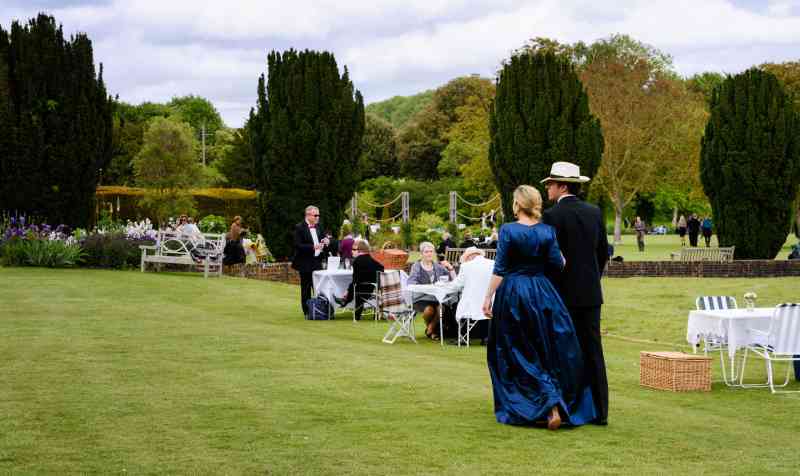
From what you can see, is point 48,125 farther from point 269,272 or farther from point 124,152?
point 124,152

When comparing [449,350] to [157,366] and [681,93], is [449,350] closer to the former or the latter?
[157,366]

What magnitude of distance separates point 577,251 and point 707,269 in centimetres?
2031

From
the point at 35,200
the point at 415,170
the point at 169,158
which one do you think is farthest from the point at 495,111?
the point at 415,170

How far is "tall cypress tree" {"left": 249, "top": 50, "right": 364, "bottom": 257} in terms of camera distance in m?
26.1

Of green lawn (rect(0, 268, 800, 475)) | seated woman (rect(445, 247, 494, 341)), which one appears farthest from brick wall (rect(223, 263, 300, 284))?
seated woman (rect(445, 247, 494, 341))

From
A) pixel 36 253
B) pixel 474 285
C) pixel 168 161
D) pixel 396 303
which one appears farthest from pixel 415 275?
pixel 168 161

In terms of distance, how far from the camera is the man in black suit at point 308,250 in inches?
633

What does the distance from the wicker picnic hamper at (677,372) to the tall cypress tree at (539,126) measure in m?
17.0

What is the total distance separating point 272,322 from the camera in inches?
602

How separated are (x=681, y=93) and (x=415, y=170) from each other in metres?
27.7

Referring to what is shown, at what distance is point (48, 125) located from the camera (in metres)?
27.0

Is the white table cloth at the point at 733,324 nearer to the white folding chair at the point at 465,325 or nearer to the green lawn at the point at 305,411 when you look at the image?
the green lawn at the point at 305,411

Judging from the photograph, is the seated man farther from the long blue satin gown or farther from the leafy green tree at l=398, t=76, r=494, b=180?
the leafy green tree at l=398, t=76, r=494, b=180

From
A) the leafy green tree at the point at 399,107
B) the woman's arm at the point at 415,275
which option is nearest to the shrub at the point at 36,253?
the woman's arm at the point at 415,275
